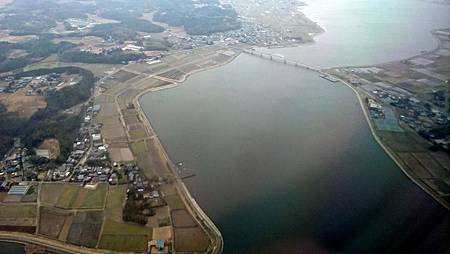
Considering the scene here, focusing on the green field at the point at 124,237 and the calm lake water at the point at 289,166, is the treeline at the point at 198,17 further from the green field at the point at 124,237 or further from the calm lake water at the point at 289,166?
the green field at the point at 124,237

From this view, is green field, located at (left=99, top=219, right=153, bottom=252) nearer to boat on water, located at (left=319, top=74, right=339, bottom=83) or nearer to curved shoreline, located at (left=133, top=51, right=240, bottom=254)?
curved shoreline, located at (left=133, top=51, right=240, bottom=254)

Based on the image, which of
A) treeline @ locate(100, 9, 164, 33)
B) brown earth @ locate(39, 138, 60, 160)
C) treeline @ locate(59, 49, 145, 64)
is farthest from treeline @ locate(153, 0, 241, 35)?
brown earth @ locate(39, 138, 60, 160)

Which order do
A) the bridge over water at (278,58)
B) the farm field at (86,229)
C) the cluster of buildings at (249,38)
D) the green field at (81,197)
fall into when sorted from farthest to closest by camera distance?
the cluster of buildings at (249,38)
the bridge over water at (278,58)
the green field at (81,197)
the farm field at (86,229)

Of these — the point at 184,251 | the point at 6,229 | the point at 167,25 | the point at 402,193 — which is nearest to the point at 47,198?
the point at 6,229

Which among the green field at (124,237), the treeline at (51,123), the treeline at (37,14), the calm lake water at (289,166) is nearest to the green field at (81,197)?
the green field at (124,237)

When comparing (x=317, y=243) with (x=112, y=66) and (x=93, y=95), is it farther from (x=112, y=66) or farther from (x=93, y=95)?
(x=112, y=66)

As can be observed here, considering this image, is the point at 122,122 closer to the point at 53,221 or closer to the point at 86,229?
the point at 53,221
